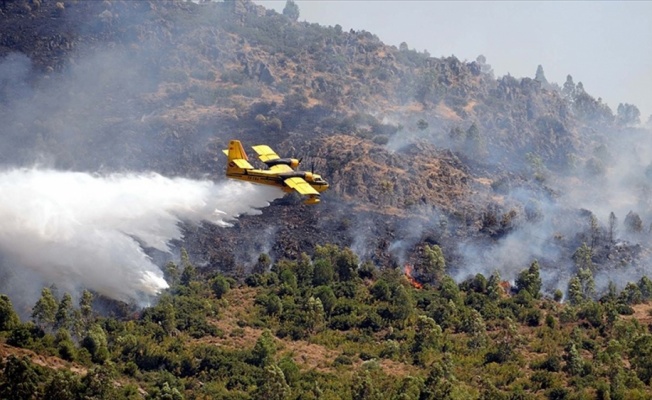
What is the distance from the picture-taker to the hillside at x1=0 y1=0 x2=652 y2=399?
301 feet

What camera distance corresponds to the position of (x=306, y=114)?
164500 millimetres

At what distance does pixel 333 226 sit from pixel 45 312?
48414mm

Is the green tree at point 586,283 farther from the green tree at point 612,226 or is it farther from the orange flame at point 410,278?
the orange flame at point 410,278

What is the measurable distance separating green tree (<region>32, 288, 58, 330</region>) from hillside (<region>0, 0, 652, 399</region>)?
1.04 feet

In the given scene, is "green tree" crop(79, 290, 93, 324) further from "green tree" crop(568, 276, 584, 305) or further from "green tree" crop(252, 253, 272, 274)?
"green tree" crop(568, 276, 584, 305)

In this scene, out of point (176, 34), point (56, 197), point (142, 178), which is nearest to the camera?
point (56, 197)

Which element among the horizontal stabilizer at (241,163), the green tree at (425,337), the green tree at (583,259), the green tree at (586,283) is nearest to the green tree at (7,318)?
the horizontal stabilizer at (241,163)

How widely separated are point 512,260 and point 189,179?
43791mm

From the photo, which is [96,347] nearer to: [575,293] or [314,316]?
[314,316]

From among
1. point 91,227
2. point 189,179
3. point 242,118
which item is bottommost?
point 91,227

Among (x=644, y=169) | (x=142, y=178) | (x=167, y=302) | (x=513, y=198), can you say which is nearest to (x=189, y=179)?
(x=142, y=178)

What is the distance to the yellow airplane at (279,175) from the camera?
95.6 m

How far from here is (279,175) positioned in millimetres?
96312

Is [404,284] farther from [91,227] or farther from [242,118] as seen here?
[242,118]
